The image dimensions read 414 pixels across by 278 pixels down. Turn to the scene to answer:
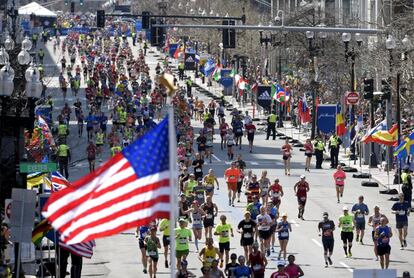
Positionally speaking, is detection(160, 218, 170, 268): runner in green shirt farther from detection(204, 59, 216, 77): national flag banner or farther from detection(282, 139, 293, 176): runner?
detection(204, 59, 216, 77): national flag banner

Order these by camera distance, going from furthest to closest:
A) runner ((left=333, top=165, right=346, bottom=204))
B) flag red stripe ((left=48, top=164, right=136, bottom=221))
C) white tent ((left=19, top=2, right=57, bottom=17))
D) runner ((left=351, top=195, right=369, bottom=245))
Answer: white tent ((left=19, top=2, right=57, bottom=17)) → runner ((left=333, top=165, right=346, bottom=204)) → runner ((left=351, top=195, right=369, bottom=245)) → flag red stripe ((left=48, top=164, right=136, bottom=221))

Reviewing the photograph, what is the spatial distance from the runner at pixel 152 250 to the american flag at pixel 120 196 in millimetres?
16249

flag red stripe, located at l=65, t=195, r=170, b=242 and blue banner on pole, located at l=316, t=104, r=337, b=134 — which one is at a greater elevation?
flag red stripe, located at l=65, t=195, r=170, b=242

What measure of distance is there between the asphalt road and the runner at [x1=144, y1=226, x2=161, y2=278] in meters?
0.50

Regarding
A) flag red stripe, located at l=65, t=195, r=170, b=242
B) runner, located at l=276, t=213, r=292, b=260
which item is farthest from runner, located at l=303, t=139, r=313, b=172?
flag red stripe, located at l=65, t=195, r=170, b=242

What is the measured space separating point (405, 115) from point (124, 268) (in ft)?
99.5

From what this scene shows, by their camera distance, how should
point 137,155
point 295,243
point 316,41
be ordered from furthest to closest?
point 316,41
point 295,243
point 137,155

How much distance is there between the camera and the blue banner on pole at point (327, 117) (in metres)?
64.5

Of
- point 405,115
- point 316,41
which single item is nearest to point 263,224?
point 405,115

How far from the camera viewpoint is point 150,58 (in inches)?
5413

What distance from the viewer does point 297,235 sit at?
141 feet

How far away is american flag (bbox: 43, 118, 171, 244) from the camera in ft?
64.0

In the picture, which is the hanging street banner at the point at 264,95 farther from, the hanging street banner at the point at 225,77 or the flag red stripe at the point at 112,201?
the flag red stripe at the point at 112,201

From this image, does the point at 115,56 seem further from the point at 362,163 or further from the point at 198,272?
the point at 198,272
